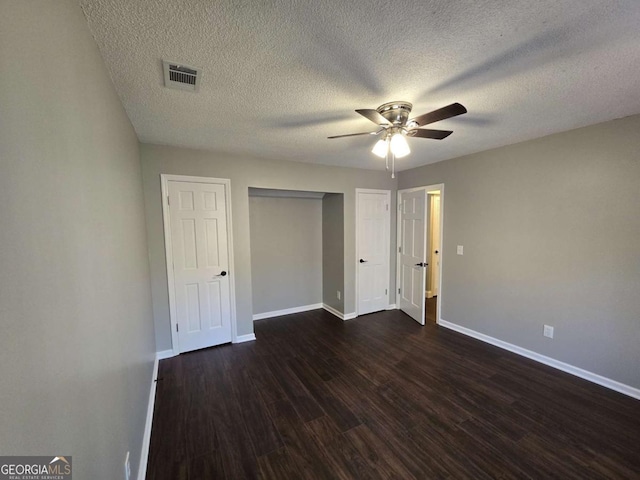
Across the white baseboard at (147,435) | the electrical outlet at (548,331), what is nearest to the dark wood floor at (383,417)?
the white baseboard at (147,435)

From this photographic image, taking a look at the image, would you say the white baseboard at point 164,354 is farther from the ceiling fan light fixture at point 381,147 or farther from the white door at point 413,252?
the white door at point 413,252

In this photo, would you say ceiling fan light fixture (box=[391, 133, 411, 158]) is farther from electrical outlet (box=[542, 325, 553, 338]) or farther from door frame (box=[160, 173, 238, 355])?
electrical outlet (box=[542, 325, 553, 338])

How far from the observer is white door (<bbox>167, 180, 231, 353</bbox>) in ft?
10.1

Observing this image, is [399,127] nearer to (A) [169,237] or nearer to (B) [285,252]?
(A) [169,237]

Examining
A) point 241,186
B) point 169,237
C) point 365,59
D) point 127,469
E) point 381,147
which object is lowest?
point 127,469

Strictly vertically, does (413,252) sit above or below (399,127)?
below

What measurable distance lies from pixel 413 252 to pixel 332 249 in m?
1.29

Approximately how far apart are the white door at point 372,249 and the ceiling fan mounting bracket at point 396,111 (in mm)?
2188

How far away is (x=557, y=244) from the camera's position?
107 inches

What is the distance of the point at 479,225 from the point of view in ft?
11.1

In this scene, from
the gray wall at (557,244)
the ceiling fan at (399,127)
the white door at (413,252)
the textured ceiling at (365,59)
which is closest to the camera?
the textured ceiling at (365,59)

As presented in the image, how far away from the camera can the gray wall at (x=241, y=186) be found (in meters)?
2.91

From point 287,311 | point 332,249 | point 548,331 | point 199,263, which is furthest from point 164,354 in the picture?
point 548,331

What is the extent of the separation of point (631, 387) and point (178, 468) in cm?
367
